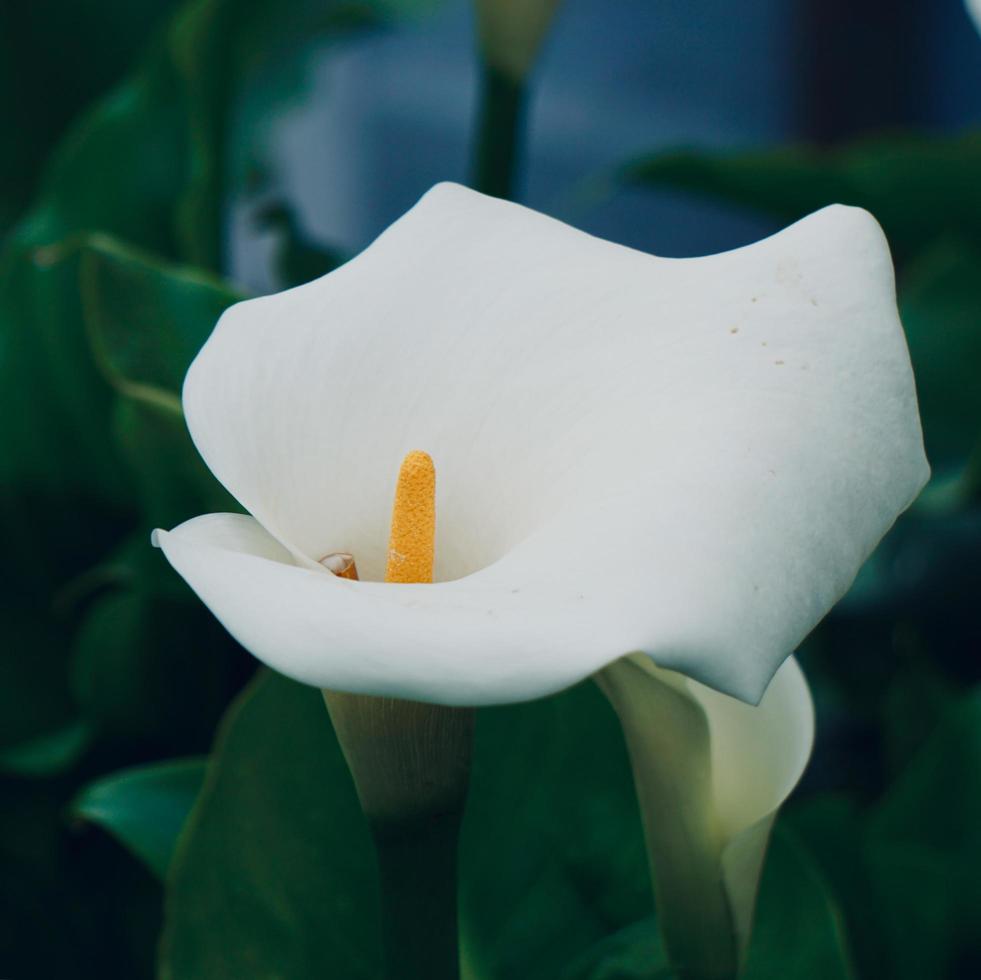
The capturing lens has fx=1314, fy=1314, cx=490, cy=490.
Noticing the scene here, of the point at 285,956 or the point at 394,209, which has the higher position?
the point at 285,956

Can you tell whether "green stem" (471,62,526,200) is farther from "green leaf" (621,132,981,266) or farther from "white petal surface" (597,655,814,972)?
"white petal surface" (597,655,814,972)

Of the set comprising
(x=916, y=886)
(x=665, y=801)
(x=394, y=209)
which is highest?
(x=665, y=801)

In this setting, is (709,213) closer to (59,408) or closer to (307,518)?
(59,408)

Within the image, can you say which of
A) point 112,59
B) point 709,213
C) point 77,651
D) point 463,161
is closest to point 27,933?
point 77,651

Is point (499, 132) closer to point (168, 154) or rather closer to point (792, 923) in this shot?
point (168, 154)

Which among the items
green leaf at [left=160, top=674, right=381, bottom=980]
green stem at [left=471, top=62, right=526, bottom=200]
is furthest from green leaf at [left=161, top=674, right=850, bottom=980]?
green stem at [left=471, top=62, right=526, bottom=200]

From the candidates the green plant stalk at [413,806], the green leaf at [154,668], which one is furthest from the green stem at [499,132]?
the green plant stalk at [413,806]

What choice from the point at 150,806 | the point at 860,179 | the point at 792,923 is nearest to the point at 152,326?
the point at 150,806
